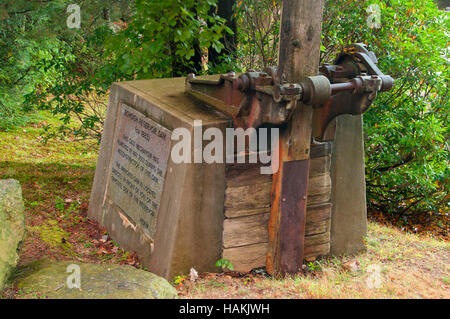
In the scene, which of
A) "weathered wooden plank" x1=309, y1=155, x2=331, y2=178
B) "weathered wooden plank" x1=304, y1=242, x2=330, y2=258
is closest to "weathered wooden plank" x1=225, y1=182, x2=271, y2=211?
"weathered wooden plank" x1=309, y1=155, x2=331, y2=178

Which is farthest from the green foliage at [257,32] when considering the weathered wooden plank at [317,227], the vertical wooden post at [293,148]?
the weathered wooden plank at [317,227]

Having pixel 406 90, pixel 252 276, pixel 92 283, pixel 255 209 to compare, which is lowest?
pixel 252 276

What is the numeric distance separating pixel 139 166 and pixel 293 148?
6.04ft

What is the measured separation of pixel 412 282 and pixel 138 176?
118 inches

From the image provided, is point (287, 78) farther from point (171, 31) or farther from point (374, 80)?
point (171, 31)

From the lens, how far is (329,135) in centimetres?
505

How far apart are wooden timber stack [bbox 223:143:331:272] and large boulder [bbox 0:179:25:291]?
6.12 feet

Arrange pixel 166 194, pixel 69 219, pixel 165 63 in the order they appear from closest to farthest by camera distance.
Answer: pixel 166 194
pixel 69 219
pixel 165 63

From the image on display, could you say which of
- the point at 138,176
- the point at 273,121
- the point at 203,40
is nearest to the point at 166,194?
the point at 138,176

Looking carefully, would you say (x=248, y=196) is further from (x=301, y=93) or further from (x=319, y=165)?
(x=301, y=93)

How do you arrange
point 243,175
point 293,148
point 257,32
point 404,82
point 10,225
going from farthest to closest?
point 257,32, point 404,82, point 243,175, point 293,148, point 10,225

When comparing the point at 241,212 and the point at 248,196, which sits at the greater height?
the point at 248,196

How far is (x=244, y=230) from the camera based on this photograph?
15.9 ft

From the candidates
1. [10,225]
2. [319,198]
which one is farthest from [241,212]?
[10,225]
